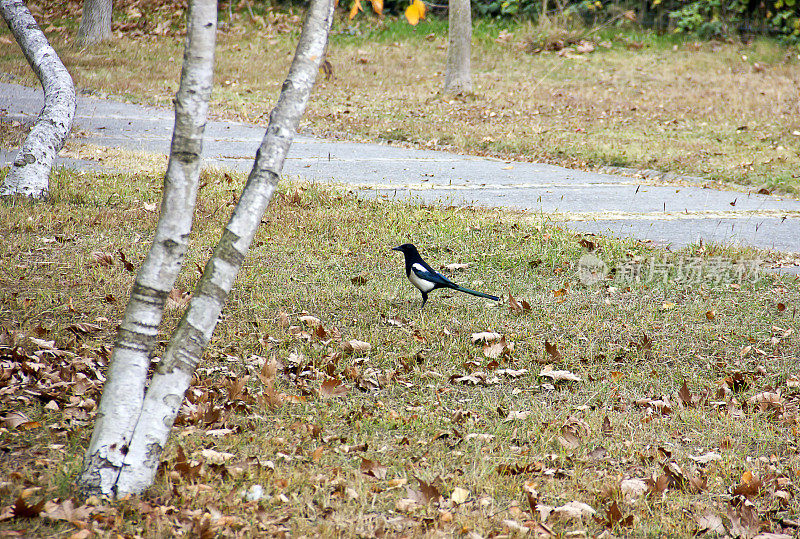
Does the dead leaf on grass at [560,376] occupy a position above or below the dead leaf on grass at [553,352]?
below

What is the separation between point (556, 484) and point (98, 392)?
247 centimetres

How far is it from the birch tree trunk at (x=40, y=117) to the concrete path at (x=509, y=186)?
57.8 inches

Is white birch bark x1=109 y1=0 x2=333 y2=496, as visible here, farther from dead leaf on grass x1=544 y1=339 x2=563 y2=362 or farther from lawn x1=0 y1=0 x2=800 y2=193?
lawn x1=0 y1=0 x2=800 y2=193

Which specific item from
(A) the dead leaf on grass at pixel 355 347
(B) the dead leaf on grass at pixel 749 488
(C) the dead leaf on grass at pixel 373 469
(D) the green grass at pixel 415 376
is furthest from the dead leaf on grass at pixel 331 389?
(B) the dead leaf on grass at pixel 749 488

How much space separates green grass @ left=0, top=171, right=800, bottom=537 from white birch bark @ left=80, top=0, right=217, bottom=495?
226mm

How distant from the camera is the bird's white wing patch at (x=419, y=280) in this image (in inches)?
211

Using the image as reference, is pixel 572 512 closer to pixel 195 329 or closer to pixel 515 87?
pixel 195 329

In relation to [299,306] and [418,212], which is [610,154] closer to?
[418,212]

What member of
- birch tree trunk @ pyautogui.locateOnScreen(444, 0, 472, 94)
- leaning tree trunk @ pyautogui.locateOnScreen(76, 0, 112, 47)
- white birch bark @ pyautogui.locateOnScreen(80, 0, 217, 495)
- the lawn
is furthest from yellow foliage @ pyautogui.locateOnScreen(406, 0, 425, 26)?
leaning tree trunk @ pyautogui.locateOnScreen(76, 0, 112, 47)

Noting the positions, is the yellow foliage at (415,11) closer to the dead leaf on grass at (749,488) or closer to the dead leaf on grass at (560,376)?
the dead leaf on grass at (560,376)

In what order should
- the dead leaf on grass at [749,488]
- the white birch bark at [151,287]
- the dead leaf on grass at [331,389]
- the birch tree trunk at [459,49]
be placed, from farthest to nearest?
1. the birch tree trunk at [459,49]
2. the dead leaf on grass at [331,389]
3. the dead leaf on grass at [749,488]
4. the white birch bark at [151,287]

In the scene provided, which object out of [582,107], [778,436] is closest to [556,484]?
[778,436]

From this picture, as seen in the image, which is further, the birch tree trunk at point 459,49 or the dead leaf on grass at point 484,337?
the birch tree trunk at point 459,49

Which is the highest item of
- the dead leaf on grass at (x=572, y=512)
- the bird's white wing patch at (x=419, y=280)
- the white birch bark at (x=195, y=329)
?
the white birch bark at (x=195, y=329)
